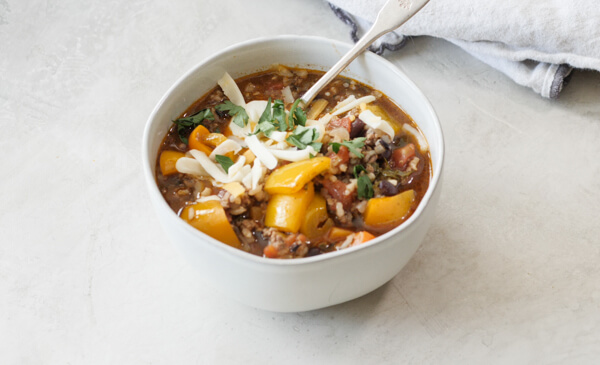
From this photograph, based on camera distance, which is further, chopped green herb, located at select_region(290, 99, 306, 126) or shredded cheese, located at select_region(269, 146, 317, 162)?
chopped green herb, located at select_region(290, 99, 306, 126)

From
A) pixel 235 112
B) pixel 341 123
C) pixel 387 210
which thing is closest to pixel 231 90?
pixel 235 112

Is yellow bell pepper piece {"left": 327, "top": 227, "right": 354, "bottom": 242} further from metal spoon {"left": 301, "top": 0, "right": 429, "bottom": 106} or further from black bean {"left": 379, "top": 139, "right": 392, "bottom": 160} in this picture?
metal spoon {"left": 301, "top": 0, "right": 429, "bottom": 106}

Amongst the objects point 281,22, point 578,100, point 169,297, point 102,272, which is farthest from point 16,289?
point 578,100

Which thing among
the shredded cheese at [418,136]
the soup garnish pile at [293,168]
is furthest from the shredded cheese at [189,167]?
the shredded cheese at [418,136]

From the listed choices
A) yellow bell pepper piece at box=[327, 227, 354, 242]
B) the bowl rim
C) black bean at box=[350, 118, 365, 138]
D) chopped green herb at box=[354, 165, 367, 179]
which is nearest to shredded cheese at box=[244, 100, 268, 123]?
the bowl rim

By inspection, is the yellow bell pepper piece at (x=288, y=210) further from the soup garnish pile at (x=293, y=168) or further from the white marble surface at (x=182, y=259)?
the white marble surface at (x=182, y=259)
